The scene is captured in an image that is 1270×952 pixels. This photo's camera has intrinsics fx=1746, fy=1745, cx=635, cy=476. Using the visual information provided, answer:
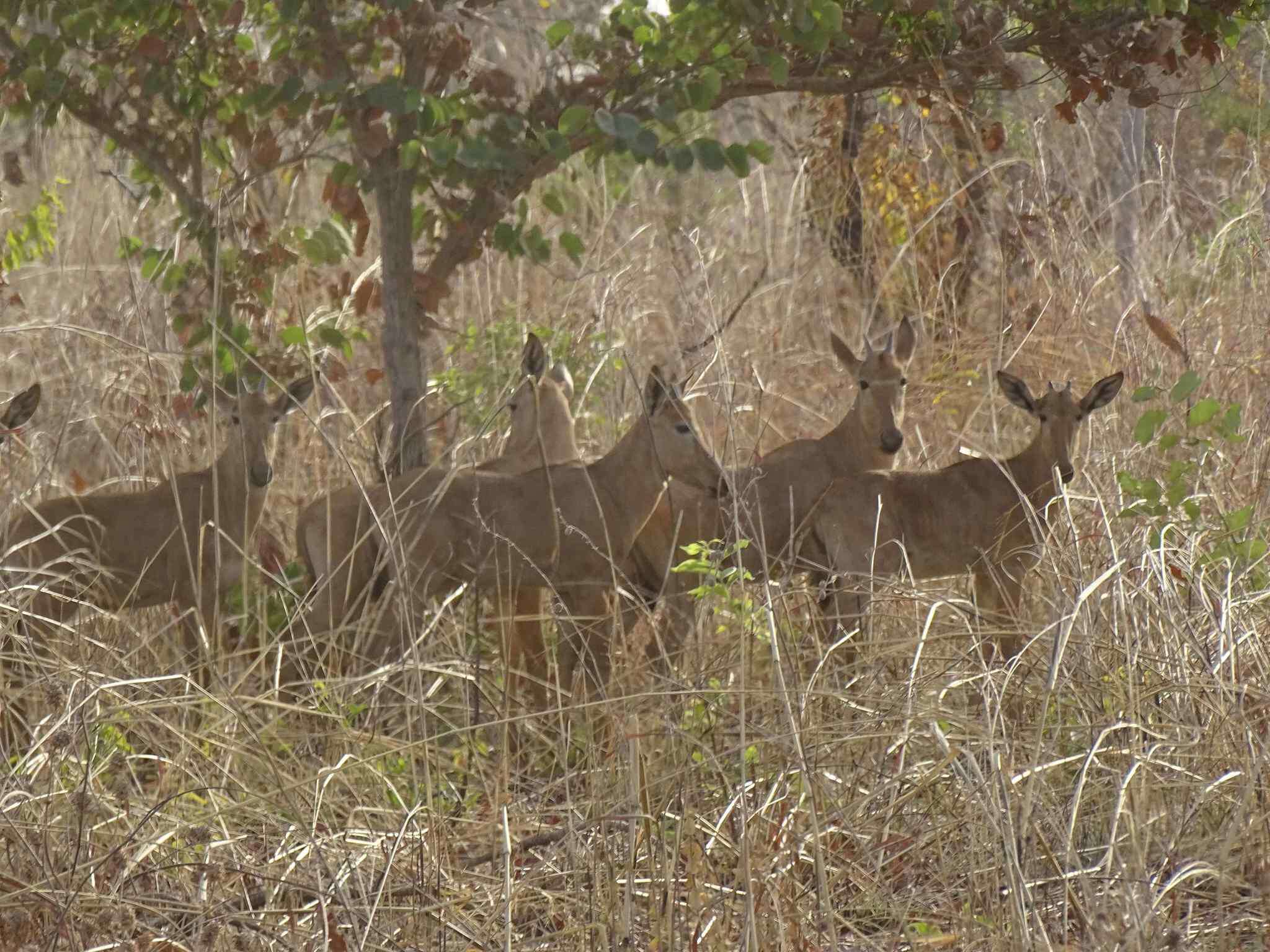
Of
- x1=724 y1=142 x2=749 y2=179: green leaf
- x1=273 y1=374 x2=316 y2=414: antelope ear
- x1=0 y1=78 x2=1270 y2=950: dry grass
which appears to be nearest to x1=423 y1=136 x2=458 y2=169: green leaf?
x1=724 y1=142 x2=749 y2=179: green leaf

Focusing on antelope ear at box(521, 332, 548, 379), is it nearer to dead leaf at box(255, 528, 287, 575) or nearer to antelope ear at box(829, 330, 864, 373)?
dead leaf at box(255, 528, 287, 575)

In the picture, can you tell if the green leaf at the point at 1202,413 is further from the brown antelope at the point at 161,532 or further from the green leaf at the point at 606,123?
the brown antelope at the point at 161,532

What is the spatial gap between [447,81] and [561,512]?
175 cm

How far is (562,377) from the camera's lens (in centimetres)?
815

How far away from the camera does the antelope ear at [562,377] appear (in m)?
8.04

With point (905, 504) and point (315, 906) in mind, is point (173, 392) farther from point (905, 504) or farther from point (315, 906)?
point (315, 906)

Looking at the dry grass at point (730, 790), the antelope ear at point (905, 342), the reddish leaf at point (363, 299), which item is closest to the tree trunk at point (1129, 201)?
the antelope ear at point (905, 342)

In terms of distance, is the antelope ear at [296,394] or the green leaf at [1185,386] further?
the antelope ear at [296,394]

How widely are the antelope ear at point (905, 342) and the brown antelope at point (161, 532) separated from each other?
263cm

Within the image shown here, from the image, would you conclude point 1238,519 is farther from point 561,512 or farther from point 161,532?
point 161,532

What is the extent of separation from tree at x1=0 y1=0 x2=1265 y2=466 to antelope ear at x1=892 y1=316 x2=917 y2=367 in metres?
1.47

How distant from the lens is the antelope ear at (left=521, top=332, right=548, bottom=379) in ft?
22.2

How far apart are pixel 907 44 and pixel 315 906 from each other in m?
3.85

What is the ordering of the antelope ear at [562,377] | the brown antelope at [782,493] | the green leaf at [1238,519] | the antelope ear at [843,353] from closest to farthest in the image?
the green leaf at [1238,519], the brown antelope at [782,493], the antelope ear at [843,353], the antelope ear at [562,377]
